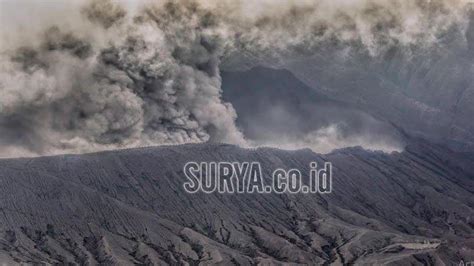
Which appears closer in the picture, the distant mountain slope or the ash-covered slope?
the ash-covered slope

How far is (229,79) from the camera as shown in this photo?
501ft

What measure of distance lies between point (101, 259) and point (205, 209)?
19.2 m

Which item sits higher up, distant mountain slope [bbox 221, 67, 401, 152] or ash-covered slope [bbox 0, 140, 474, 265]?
distant mountain slope [bbox 221, 67, 401, 152]

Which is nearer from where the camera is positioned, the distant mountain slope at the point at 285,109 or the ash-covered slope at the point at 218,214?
the ash-covered slope at the point at 218,214

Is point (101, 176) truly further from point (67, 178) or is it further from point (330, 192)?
point (330, 192)

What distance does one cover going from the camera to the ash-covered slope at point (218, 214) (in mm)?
98444

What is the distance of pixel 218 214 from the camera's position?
4355 inches

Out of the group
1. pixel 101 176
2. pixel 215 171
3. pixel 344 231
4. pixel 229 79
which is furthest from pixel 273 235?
pixel 229 79

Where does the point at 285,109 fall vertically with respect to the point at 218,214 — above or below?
above

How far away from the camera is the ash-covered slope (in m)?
98.4

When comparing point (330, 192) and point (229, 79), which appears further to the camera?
point (229, 79)

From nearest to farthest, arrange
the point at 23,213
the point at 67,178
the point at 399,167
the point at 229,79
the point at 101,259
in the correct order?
the point at 101,259, the point at 23,213, the point at 67,178, the point at 399,167, the point at 229,79

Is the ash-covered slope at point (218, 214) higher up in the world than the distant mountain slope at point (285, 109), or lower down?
lower down

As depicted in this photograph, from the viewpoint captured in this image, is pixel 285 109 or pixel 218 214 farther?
pixel 285 109
